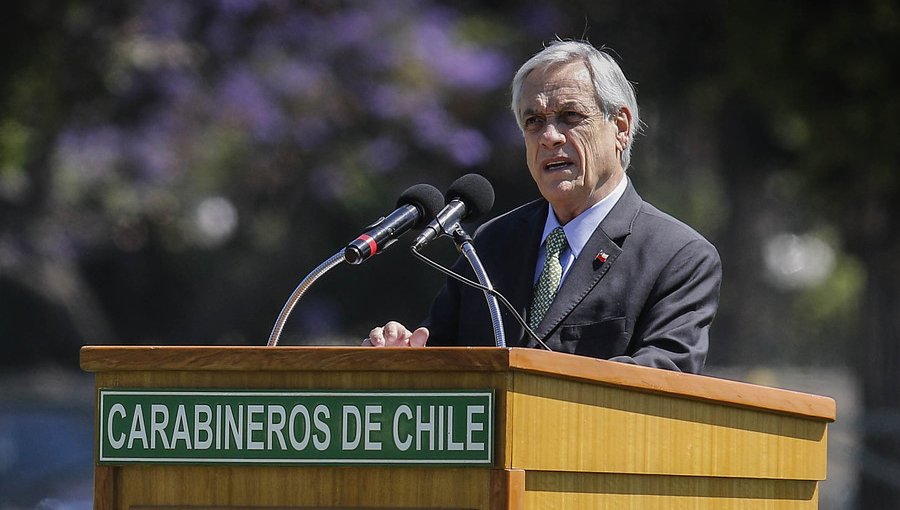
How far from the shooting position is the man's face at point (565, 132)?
12.2ft

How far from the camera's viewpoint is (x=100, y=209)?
1567 centimetres

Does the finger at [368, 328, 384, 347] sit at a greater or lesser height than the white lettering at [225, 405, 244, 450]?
greater

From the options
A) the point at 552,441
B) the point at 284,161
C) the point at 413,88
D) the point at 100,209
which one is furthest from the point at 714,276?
the point at 100,209

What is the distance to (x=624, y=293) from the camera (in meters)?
3.58

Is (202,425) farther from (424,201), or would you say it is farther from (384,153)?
(384,153)

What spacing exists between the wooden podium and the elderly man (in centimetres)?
49

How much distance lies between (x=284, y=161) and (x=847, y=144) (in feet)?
19.7


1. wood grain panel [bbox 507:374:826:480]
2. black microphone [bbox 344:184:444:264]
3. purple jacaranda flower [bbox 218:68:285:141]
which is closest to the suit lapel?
black microphone [bbox 344:184:444:264]

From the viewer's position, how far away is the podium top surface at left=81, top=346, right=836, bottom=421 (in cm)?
265

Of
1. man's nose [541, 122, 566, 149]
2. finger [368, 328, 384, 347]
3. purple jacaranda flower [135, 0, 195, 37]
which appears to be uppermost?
purple jacaranda flower [135, 0, 195, 37]

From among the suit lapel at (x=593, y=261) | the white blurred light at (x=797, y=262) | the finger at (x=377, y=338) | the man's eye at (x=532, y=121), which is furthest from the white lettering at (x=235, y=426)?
the white blurred light at (x=797, y=262)

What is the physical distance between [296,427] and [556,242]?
1.21 m

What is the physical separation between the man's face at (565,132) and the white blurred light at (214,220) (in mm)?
12629

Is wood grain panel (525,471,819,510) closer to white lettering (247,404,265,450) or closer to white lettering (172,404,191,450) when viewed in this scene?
white lettering (247,404,265,450)
